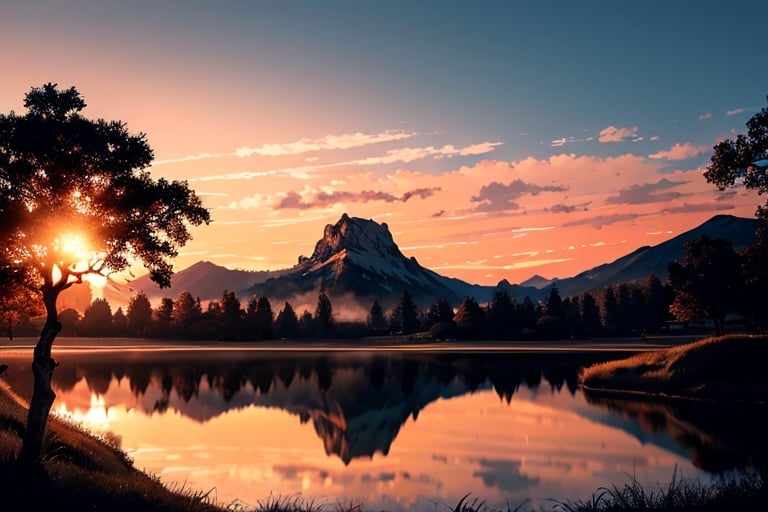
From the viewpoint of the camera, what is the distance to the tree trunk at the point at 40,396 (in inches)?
871

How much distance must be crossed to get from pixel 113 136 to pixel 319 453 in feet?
74.8

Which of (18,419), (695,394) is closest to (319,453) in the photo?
(18,419)


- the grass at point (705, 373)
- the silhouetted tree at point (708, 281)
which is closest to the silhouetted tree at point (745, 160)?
the grass at point (705, 373)

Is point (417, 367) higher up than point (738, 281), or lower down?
lower down

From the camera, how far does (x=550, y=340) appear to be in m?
190

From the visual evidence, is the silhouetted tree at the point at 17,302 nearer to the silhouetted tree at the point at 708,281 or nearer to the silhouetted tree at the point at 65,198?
the silhouetted tree at the point at 65,198

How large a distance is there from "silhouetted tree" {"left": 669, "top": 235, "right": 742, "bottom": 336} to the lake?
116 feet

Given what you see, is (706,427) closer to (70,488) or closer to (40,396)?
(70,488)

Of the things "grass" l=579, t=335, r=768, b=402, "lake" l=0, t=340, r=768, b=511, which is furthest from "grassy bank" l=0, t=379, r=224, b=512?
"grass" l=579, t=335, r=768, b=402

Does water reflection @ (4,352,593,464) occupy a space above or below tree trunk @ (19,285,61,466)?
below

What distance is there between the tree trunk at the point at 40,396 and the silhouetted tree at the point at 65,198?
0.04 m

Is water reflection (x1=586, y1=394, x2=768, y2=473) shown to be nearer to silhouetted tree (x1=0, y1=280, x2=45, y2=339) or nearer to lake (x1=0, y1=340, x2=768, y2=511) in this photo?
lake (x1=0, y1=340, x2=768, y2=511)

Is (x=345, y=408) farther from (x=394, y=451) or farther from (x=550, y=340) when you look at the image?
(x=550, y=340)

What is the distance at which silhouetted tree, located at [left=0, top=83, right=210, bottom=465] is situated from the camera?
24.0 m
